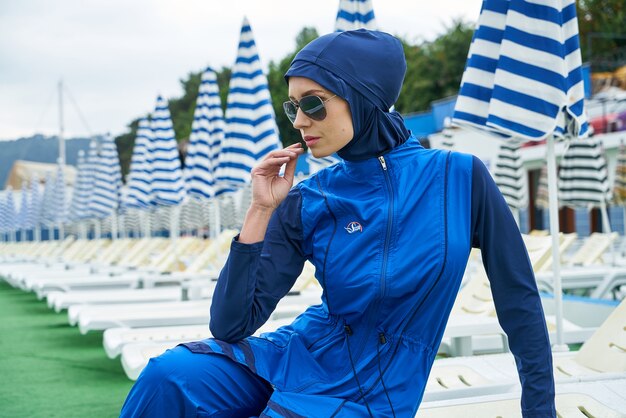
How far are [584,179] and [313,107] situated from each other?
897 centimetres

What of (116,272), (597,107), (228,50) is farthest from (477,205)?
(228,50)

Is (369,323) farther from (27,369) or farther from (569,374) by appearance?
(27,369)

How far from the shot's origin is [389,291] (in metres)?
1.60

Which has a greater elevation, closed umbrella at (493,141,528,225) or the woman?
closed umbrella at (493,141,528,225)

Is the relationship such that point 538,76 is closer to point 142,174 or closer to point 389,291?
point 389,291

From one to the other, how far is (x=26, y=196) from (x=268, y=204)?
102 ft

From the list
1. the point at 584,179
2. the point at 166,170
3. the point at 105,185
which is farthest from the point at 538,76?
the point at 105,185

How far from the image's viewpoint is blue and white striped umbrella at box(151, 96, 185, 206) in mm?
12250

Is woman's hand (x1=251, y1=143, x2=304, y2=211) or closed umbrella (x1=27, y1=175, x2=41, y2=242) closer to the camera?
woman's hand (x1=251, y1=143, x2=304, y2=211)

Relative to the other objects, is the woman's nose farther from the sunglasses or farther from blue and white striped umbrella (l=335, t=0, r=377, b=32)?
blue and white striped umbrella (l=335, t=0, r=377, b=32)

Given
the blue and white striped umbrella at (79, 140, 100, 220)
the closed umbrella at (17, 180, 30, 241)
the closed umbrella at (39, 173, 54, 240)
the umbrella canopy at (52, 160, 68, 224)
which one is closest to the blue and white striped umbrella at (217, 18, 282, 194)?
the blue and white striped umbrella at (79, 140, 100, 220)

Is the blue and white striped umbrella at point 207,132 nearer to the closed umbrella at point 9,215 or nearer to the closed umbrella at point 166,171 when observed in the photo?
the closed umbrella at point 166,171

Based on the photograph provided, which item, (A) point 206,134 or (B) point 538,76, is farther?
(A) point 206,134

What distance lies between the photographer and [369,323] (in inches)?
64.9
